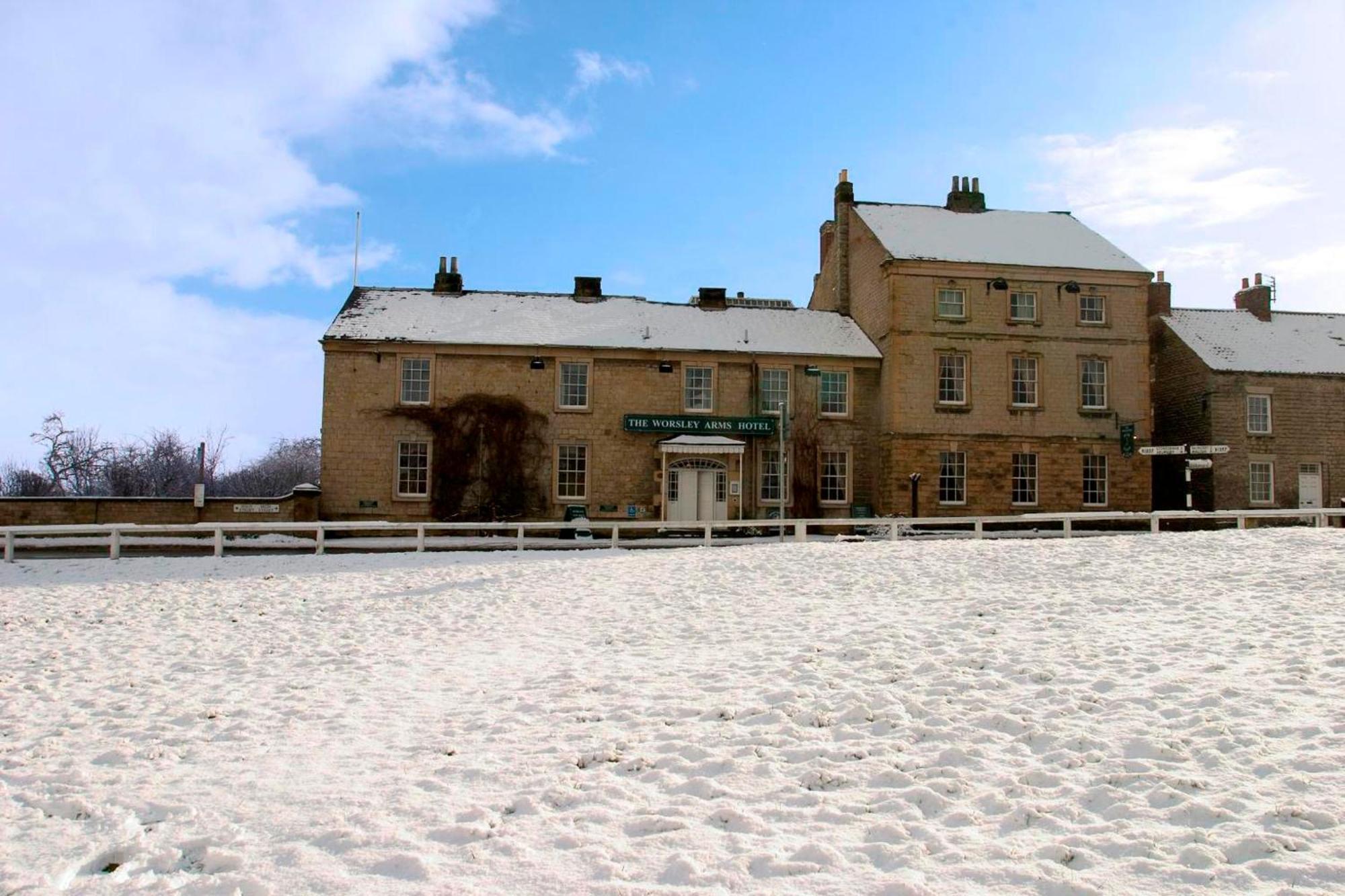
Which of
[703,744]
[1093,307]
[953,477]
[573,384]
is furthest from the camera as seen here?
[1093,307]

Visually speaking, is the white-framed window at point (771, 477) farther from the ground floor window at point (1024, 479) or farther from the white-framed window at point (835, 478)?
the ground floor window at point (1024, 479)

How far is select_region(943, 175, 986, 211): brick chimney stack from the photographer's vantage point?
109 ft

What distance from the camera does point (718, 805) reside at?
5547 mm

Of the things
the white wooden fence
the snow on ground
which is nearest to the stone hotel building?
the white wooden fence

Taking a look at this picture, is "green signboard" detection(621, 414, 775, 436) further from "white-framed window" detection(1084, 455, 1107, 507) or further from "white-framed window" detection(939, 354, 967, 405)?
"white-framed window" detection(1084, 455, 1107, 507)

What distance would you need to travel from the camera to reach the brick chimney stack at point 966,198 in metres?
33.3

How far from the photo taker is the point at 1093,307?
29.7 metres

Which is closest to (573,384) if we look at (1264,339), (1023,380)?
(1023,380)

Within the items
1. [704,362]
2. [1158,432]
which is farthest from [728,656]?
[1158,432]

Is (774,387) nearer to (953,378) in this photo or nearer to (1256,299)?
(953,378)

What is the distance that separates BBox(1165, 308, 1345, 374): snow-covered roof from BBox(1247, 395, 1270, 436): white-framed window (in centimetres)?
94

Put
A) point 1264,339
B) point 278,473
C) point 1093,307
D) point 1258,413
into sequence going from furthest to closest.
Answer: point 278,473 → point 1264,339 → point 1258,413 → point 1093,307

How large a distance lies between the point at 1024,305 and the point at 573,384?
14757mm

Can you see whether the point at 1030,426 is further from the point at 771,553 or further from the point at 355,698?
the point at 355,698
